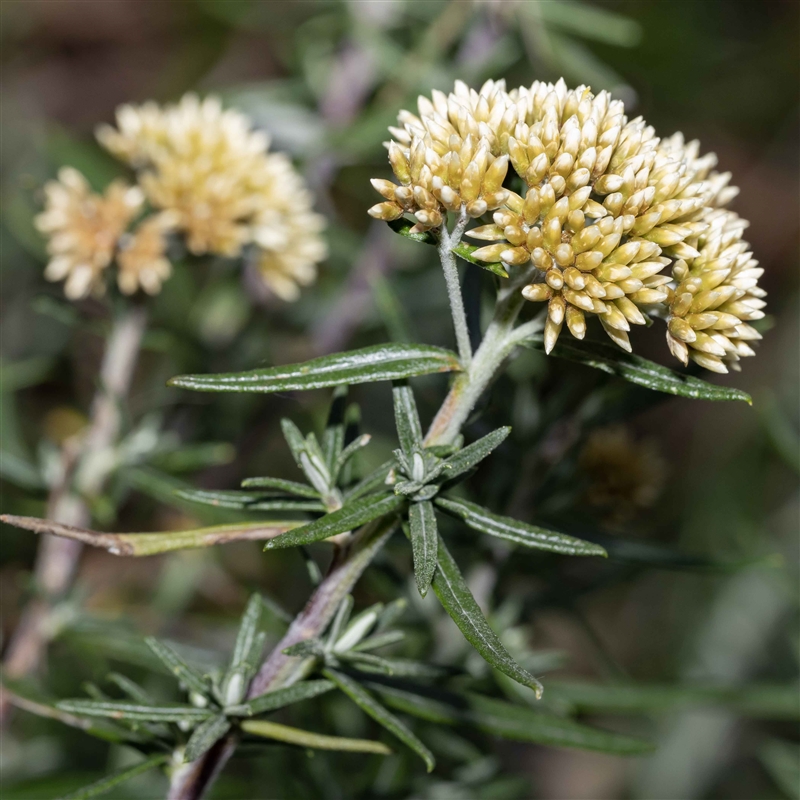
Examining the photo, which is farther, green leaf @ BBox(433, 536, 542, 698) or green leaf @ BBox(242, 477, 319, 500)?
green leaf @ BBox(242, 477, 319, 500)

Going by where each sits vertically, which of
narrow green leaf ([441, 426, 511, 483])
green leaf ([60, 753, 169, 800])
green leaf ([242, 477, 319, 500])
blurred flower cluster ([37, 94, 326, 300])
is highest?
blurred flower cluster ([37, 94, 326, 300])

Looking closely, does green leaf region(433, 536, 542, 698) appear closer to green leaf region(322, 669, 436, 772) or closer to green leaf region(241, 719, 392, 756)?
green leaf region(322, 669, 436, 772)

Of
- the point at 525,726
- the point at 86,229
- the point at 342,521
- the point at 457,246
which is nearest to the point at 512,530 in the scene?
the point at 342,521

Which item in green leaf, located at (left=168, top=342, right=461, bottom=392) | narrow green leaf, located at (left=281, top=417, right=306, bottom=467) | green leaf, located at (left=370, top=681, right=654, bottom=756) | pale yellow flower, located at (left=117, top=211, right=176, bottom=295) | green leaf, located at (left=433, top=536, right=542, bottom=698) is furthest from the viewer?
pale yellow flower, located at (left=117, top=211, right=176, bottom=295)

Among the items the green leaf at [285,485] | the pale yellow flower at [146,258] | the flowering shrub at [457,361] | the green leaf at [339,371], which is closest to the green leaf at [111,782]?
the flowering shrub at [457,361]

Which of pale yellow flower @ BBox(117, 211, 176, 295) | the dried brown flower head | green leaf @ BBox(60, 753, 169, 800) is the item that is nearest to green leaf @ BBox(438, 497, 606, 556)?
green leaf @ BBox(60, 753, 169, 800)

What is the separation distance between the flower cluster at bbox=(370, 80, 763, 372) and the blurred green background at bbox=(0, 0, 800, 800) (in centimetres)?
25

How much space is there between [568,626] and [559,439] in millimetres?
2064

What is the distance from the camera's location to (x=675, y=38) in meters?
3.13

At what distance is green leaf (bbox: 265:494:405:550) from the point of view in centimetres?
80

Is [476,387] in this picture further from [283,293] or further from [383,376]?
[283,293]

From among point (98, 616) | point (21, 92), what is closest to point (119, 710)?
point (98, 616)

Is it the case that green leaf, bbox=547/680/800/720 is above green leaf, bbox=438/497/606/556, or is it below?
below

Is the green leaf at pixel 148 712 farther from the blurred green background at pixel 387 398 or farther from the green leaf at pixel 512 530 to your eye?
the blurred green background at pixel 387 398
